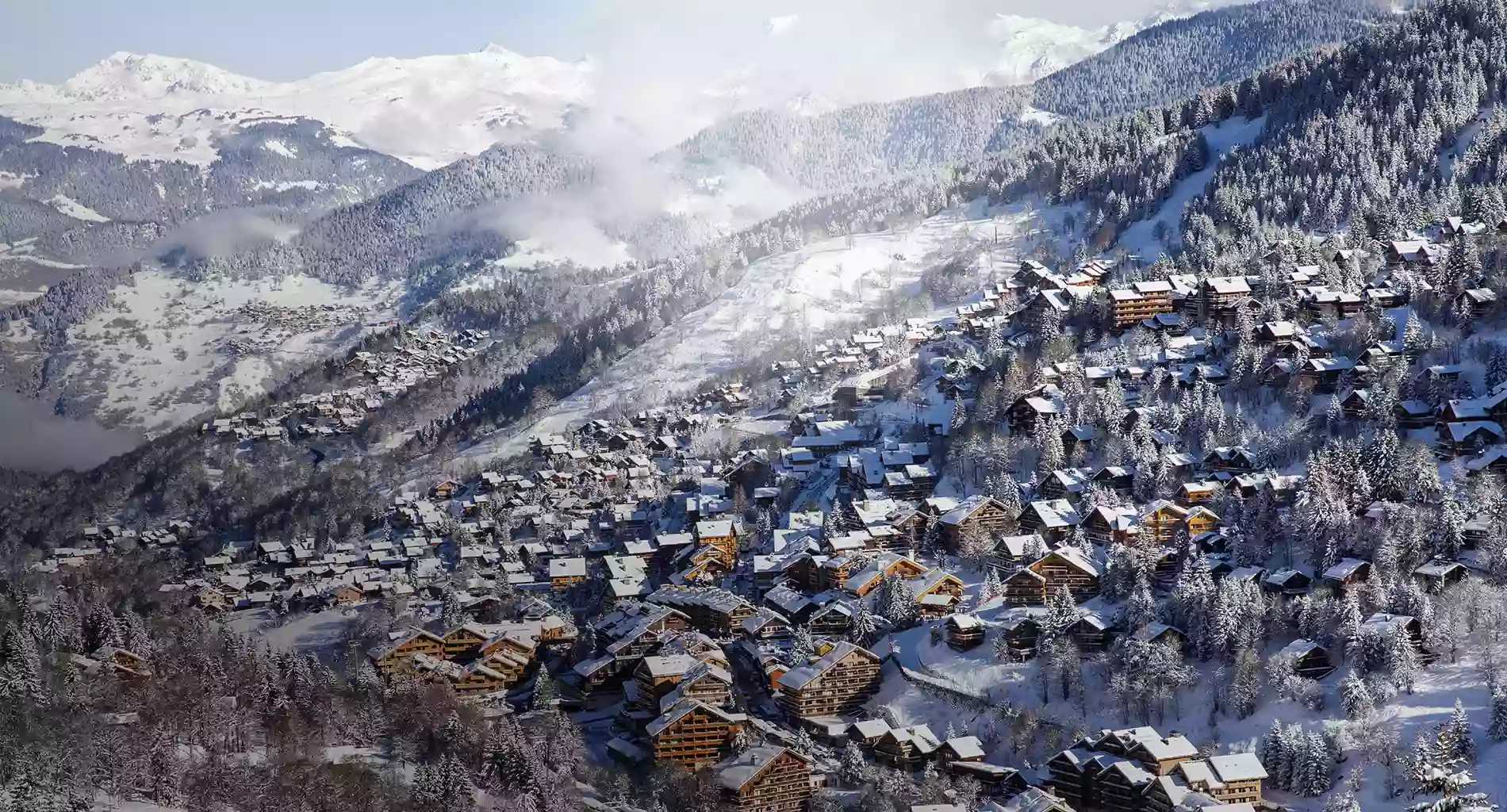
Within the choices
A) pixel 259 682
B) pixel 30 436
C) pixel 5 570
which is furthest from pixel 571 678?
pixel 30 436

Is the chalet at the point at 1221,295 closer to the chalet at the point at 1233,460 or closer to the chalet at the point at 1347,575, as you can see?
the chalet at the point at 1233,460

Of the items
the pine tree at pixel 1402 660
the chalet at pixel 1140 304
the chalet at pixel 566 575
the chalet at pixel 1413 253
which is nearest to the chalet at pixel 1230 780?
the pine tree at pixel 1402 660

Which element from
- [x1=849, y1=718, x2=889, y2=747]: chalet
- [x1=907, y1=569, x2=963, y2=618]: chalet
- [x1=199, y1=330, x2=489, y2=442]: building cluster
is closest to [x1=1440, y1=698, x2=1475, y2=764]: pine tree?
[x1=849, y1=718, x2=889, y2=747]: chalet

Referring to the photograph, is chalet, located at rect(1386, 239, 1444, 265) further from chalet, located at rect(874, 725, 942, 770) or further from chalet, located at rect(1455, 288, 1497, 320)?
chalet, located at rect(874, 725, 942, 770)

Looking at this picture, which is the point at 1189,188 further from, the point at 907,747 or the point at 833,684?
the point at 907,747

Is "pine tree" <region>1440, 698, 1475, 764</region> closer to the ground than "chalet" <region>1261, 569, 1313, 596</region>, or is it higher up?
closer to the ground
